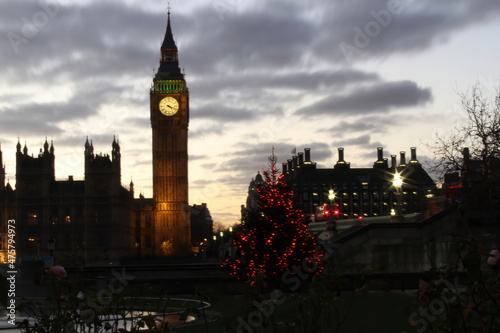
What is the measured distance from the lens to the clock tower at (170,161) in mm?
130625

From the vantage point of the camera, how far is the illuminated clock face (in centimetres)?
13762

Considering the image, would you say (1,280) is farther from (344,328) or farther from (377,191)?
(377,191)

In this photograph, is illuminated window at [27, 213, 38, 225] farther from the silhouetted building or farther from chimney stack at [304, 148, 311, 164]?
chimney stack at [304, 148, 311, 164]

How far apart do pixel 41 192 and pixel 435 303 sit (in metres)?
116

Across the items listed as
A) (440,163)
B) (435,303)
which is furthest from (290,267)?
(435,303)

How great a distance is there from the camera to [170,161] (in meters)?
136

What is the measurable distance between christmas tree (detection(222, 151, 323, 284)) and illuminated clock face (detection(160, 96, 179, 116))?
114 m

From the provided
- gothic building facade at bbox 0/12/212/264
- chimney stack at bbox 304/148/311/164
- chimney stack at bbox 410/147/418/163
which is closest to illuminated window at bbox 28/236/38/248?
gothic building facade at bbox 0/12/212/264

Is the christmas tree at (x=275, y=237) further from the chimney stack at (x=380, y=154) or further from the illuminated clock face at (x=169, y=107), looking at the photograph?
the chimney stack at (x=380, y=154)

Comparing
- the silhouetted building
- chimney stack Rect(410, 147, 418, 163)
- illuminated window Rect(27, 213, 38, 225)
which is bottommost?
illuminated window Rect(27, 213, 38, 225)

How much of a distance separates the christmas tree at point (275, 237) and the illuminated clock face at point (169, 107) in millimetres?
113901

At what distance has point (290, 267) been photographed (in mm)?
23750

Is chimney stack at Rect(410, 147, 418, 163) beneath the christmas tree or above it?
above

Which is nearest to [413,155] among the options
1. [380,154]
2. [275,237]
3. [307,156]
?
[380,154]
